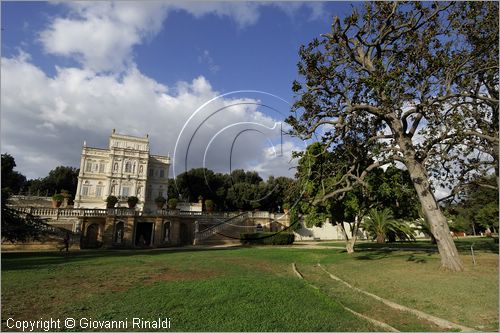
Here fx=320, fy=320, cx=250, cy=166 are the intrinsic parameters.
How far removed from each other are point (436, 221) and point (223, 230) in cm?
3023

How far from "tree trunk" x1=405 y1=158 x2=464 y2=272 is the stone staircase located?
23573 mm

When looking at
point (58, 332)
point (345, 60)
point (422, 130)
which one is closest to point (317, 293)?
point (58, 332)

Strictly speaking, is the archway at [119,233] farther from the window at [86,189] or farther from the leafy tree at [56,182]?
the leafy tree at [56,182]

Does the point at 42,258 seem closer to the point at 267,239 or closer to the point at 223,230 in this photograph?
the point at 267,239

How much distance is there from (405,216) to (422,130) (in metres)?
20.5

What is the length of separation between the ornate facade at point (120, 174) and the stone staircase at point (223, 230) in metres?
37.2

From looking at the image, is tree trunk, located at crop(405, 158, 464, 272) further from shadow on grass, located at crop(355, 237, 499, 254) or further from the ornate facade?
the ornate facade

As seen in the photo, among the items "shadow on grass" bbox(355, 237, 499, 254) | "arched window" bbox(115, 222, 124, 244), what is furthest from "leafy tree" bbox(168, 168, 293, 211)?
"shadow on grass" bbox(355, 237, 499, 254)

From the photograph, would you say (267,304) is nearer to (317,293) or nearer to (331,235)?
(317,293)

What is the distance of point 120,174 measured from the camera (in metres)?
77.8

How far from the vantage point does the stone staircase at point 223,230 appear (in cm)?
3861

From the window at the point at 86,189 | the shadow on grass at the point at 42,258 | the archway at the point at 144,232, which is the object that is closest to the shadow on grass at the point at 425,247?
the shadow on grass at the point at 42,258

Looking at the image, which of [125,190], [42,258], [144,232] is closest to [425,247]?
[144,232]

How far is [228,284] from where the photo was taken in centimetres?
1076
